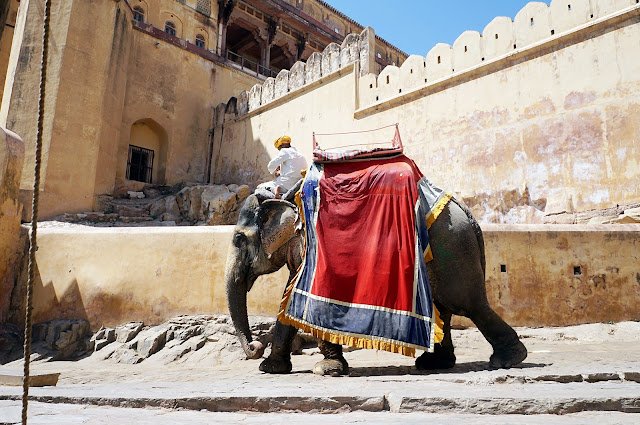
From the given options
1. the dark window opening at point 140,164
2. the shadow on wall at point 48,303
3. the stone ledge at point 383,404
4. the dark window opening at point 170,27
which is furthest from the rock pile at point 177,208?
the stone ledge at point 383,404

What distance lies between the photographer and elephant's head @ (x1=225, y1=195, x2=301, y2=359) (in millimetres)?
4195

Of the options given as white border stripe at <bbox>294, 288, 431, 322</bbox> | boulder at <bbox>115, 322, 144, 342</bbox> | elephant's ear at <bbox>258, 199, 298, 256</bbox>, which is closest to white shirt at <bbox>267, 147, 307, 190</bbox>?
elephant's ear at <bbox>258, 199, 298, 256</bbox>

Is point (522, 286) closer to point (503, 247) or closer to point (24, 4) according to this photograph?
point (503, 247)

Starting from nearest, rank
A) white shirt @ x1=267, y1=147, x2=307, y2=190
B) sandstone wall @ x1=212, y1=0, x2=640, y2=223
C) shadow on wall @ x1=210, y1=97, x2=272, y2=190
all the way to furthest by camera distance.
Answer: white shirt @ x1=267, y1=147, x2=307, y2=190, sandstone wall @ x1=212, y1=0, x2=640, y2=223, shadow on wall @ x1=210, y1=97, x2=272, y2=190

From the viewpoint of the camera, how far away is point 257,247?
428 centimetres

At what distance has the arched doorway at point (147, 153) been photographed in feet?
51.9

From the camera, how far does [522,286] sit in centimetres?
577

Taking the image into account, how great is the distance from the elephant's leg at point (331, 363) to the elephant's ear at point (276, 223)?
98 cm

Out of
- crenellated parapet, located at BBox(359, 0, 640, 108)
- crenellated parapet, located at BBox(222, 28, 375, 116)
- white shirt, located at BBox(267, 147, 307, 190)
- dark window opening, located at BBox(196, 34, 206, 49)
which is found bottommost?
white shirt, located at BBox(267, 147, 307, 190)

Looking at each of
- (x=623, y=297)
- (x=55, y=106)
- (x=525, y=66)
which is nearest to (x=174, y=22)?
(x=55, y=106)

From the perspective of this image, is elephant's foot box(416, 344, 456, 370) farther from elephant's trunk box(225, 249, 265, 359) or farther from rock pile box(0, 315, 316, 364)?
rock pile box(0, 315, 316, 364)

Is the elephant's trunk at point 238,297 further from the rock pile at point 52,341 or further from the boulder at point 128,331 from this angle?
the rock pile at point 52,341

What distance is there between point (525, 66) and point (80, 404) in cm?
986

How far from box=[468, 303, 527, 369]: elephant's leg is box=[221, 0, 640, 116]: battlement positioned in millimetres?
7712
